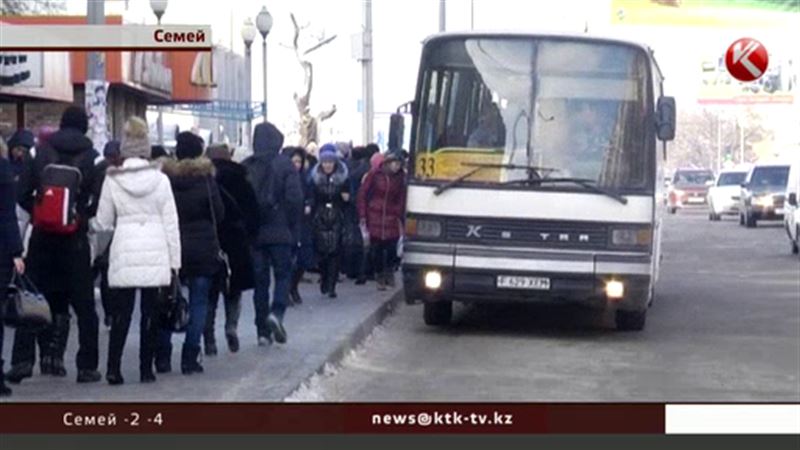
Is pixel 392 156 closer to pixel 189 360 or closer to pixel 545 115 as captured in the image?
pixel 545 115

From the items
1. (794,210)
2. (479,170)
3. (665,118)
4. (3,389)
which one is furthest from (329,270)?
(794,210)

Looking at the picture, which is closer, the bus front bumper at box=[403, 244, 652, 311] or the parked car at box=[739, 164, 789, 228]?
the bus front bumper at box=[403, 244, 652, 311]

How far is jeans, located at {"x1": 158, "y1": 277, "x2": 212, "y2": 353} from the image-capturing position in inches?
429

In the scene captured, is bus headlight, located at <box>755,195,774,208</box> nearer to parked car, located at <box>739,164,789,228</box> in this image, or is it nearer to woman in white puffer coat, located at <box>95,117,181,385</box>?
parked car, located at <box>739,164,789,228</box>

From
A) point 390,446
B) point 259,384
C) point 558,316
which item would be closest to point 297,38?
point 259,384

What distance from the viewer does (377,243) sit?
18234 mm

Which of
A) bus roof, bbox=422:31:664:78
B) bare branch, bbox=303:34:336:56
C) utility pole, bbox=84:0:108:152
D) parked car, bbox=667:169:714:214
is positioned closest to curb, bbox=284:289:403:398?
bare branch, bbox=303:34:336:56

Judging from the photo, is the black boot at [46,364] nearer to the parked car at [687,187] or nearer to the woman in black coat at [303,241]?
the woman in black coat at [303,241]

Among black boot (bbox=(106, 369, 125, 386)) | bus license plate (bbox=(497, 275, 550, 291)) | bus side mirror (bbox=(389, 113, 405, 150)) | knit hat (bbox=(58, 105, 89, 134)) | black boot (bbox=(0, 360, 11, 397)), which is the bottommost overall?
bus license plate (bbox=(497, 275, 550, 291))

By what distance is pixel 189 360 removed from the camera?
427 inches

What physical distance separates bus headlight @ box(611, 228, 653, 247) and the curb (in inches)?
83.1

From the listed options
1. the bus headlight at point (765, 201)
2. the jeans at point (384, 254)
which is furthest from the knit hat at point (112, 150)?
the bus headlight at point (765, 201)

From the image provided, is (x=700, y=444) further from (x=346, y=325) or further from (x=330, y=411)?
(x=346, y=325)

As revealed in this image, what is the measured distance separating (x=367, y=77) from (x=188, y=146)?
3.64 meters
